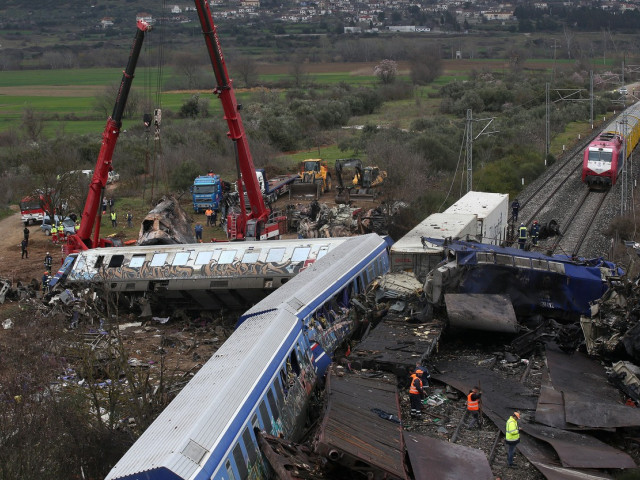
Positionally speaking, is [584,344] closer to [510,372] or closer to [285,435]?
[510,372]

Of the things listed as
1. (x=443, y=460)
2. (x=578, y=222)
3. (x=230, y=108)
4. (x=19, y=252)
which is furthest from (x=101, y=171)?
(x=578, y=222)

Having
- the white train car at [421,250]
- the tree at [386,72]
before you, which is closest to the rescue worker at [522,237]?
the white train car at [421,250]

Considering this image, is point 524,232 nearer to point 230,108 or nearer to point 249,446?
point 230,108

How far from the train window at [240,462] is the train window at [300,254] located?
545 inches

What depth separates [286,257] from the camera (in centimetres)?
2605

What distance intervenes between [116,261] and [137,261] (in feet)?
2.50

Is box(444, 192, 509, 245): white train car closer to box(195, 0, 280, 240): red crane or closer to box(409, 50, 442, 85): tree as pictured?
box(195, 0, 280, 240): red crane

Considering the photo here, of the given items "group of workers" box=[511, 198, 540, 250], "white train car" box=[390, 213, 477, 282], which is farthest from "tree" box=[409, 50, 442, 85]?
"white train car" box=[390, 213, 477, 282]

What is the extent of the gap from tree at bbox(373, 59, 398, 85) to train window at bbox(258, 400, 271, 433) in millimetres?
92738

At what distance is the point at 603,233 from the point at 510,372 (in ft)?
58.6

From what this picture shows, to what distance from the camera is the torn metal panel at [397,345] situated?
701 inches

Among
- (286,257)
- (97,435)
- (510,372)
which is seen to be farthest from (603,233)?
(97,435)

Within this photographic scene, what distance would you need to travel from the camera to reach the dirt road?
1361 inches

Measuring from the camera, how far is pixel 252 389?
44.8 ft
